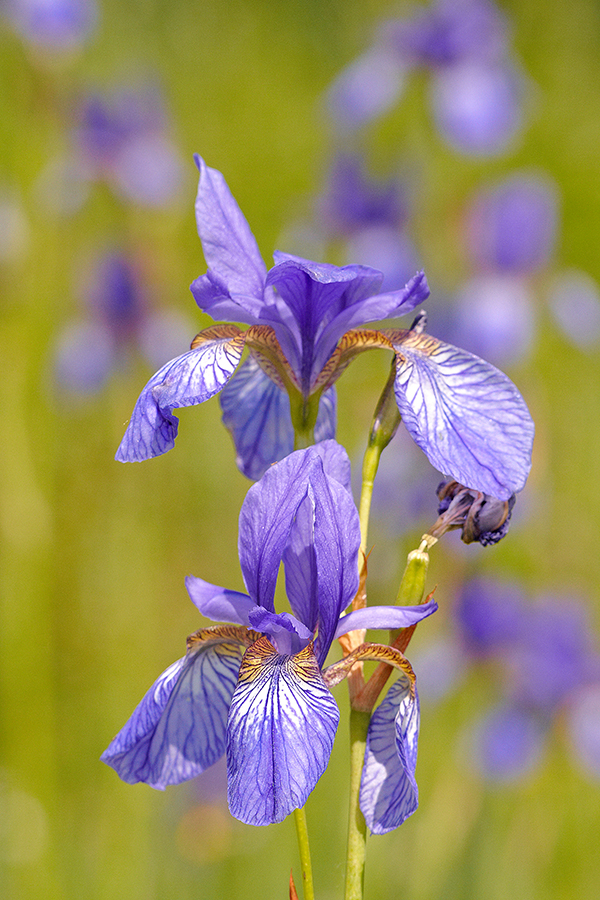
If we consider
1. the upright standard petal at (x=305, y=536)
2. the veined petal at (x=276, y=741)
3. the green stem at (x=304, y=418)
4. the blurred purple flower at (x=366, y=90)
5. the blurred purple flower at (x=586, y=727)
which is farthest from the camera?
the blurred purple flower at (x=366, y=90)

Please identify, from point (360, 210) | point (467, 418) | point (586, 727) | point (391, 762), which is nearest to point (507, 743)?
point (586, 727)

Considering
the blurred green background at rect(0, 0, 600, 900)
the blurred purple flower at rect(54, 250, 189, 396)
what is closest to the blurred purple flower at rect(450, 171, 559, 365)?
the blurred green background at rect(0, 0, 600, 900)

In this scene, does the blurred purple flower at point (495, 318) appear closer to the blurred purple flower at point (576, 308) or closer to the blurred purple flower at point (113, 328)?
the blurred purple flower at point (576, 308)

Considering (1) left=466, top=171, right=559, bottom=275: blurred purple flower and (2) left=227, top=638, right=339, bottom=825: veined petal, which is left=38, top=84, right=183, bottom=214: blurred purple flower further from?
(2) left=227, top=638, right=339, bottom=825: veined petal

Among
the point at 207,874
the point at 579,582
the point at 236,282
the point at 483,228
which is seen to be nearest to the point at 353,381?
the point at 483,228

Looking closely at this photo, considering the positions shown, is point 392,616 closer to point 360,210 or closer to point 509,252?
point 509,252

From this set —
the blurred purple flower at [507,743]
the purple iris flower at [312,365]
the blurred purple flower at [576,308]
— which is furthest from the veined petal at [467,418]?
the blurred purple flower at [576,308]
